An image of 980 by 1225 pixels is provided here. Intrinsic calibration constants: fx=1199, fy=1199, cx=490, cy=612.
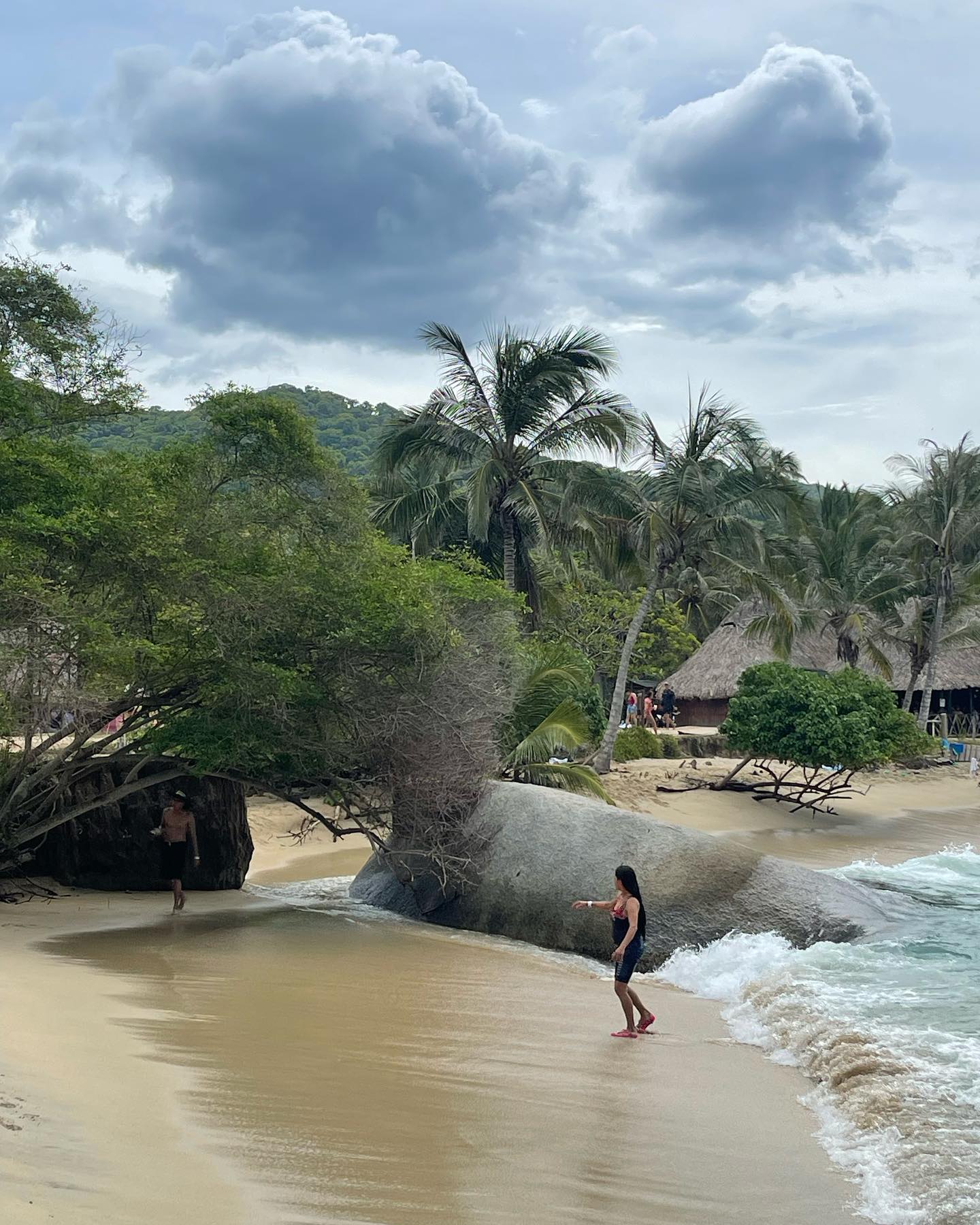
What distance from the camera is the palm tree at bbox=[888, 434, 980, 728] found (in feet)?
131

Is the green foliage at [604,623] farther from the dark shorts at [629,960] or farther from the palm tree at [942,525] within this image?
the dark shorts at [629,960]

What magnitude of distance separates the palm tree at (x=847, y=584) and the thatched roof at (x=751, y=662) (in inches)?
24.0

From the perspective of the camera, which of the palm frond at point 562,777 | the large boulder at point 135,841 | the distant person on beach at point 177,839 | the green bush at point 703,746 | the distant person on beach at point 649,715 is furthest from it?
the distant person on beach at point 649,715

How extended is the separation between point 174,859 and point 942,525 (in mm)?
33166

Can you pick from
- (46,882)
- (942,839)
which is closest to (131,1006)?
(46,882)

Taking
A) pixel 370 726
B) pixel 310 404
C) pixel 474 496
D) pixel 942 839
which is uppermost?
pixel 310 404

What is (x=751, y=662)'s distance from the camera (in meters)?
41.4

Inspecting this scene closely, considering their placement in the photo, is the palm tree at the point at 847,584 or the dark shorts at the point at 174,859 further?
the palm tree at the point at 847,584

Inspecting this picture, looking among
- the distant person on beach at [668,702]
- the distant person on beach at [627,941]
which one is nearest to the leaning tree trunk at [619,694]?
the distant person on beach at [668,702]

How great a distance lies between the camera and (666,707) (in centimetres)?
4341

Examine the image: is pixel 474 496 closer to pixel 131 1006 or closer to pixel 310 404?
pixel 131 1006

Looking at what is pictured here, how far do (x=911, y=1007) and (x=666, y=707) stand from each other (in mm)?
33193

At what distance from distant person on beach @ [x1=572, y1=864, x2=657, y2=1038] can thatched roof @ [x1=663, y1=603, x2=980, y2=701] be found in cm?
3233

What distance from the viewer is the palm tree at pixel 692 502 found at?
27.6 m
